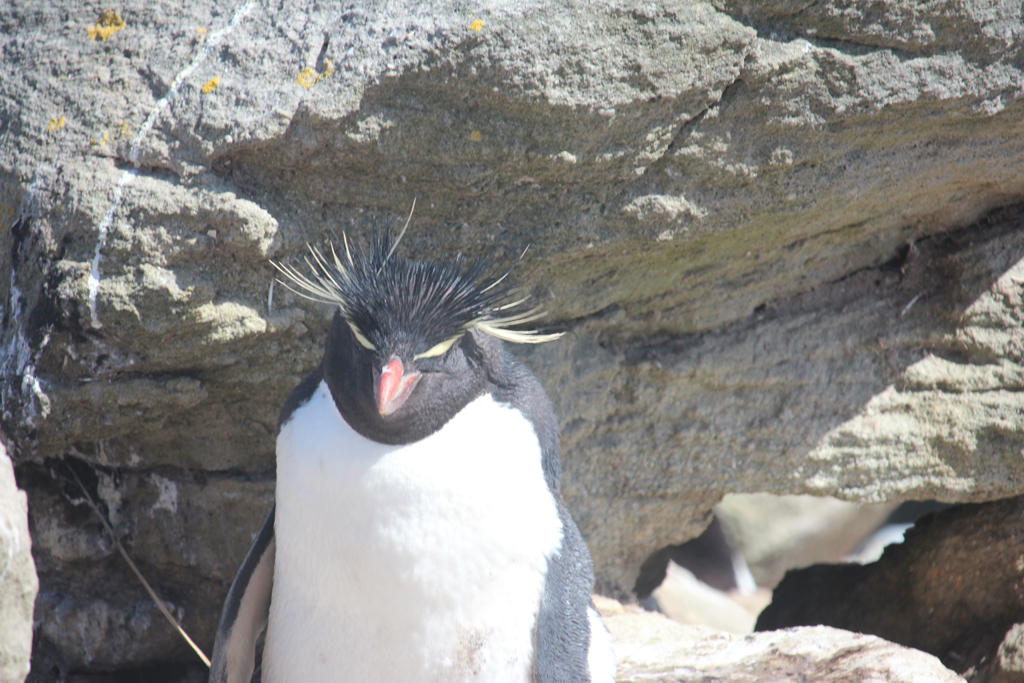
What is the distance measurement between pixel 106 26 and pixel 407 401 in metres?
1.37

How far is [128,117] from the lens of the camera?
2084mm

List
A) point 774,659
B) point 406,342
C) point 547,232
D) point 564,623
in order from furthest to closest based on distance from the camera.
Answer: point 774,659, point 547,232, point 564,623, point 406,342

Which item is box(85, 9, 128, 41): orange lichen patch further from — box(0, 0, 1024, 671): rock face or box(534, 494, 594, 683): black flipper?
box(534, 494, 594, 683): black flipper

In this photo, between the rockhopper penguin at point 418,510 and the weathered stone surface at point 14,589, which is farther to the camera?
the rockhopper penguin at point 418,510

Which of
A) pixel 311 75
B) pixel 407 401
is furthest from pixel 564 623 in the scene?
pixel 311 75

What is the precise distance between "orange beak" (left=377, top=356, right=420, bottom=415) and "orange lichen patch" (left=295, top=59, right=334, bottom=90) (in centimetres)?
81

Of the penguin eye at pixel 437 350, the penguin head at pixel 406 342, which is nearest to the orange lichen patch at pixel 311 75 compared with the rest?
the penguin head at pixel 406 342

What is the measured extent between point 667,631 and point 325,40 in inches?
93.4

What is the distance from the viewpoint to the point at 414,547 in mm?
1894

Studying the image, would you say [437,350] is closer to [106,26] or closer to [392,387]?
[392,387]

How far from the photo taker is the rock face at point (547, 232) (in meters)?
2.07

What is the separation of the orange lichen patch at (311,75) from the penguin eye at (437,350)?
78 cm

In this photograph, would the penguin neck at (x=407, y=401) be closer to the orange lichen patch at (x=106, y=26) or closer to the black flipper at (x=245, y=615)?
the black flipper at (x=245, y=615)

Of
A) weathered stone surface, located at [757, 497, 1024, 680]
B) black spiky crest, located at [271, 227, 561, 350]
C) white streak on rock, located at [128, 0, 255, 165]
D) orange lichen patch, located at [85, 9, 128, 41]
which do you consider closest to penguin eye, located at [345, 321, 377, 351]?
black spiky crest, located at [271, 227, 561, 350]
